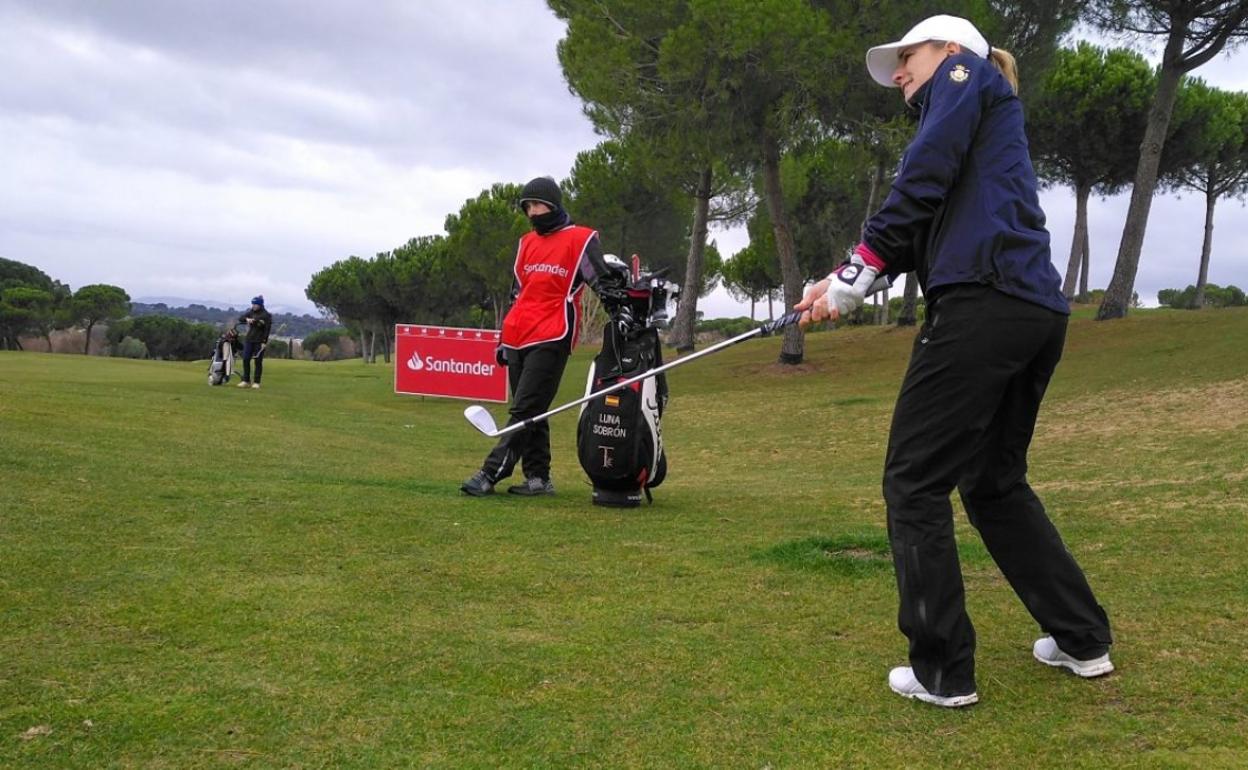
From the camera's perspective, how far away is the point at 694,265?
3212 cm

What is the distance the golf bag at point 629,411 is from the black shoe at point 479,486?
2.26 ft

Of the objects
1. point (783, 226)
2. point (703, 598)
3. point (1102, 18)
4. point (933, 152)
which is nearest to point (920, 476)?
point (933, 152)

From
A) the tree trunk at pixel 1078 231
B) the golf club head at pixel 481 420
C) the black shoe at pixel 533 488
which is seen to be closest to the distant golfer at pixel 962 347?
the golf club head at pixel 481 420

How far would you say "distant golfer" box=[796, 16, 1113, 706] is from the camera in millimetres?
3018

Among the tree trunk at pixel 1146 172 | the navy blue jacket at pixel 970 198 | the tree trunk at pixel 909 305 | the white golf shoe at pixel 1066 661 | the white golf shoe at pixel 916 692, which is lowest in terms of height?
the white golf shoe at pixel 916 692

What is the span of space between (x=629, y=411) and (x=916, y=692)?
389cm

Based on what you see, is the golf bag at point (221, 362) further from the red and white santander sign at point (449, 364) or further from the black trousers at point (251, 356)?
the red and white santander sign at point (449, 364)

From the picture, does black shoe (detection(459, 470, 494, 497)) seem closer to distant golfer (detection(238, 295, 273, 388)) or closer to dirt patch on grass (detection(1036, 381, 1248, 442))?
dirt patch on grass (detection(1036, 381, 1248, 442))

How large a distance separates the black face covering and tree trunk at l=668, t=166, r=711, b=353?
74.6 feet

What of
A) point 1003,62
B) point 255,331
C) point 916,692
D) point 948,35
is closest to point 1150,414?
point 1003,62

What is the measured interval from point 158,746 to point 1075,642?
2.64 m

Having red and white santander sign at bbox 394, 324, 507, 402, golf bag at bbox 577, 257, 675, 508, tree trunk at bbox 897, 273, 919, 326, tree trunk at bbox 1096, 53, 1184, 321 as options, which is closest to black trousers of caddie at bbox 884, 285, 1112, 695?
golf bag at bbox 577, 257, 675, 508

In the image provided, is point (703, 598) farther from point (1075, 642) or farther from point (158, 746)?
point (158, 746)

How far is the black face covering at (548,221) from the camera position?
7047mm
